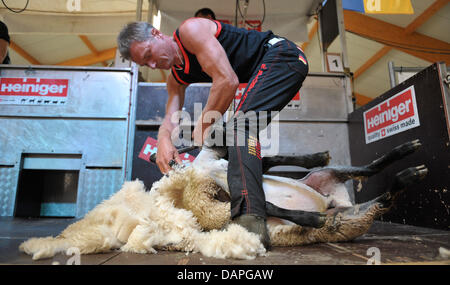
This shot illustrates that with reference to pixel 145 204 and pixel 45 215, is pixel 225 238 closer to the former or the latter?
pixel 145 204

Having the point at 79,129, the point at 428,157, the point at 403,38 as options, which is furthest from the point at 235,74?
the point at 403,38

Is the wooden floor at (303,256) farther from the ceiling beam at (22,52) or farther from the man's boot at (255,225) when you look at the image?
the ceiling beam at (22,52)

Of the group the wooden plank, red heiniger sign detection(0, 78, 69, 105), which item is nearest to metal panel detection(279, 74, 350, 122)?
red heiniger sign detection(0, 78, 69, 105)

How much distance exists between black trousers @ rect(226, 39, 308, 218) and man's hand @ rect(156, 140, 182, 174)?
290mm

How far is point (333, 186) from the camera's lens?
1.63 meters

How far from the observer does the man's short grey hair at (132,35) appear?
58.2 inches

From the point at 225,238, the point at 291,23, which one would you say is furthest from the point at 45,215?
the point at 291,23

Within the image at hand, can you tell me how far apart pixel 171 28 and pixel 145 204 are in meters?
3.79

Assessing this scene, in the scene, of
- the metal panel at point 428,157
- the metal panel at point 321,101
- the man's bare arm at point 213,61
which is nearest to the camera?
the man's bare arm at point 213,61

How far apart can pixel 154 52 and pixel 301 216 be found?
113 cm

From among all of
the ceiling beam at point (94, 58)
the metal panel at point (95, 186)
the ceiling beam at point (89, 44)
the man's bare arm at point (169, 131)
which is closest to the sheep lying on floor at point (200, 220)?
the man's bare arm at point (169, 131)

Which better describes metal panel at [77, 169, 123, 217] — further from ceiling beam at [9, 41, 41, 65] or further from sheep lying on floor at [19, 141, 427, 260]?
ceiling beam at [9, 41, 41, 65]

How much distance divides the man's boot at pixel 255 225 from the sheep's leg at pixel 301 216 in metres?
0.12

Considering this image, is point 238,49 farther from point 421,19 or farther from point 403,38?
point 403,38
